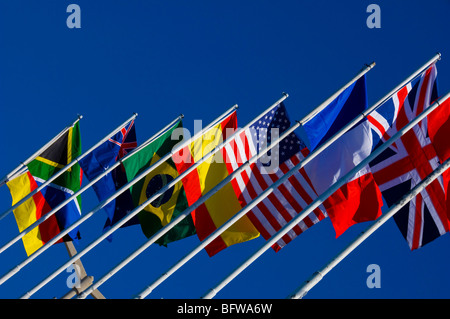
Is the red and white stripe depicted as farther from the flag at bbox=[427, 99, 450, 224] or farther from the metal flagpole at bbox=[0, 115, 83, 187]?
the metal flagpole at bbox=[0, 115, 83, 187]

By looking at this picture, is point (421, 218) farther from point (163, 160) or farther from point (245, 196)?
point (163, 160)

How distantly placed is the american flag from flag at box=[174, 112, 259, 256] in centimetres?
61

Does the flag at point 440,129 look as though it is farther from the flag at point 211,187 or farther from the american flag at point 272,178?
the flag at point 211,187

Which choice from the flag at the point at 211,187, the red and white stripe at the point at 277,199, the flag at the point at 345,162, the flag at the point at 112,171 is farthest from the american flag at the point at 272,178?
the flag at the point at 112,171

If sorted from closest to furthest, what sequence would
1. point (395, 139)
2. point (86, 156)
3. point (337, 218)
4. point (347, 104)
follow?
point (395, 139)
point (337, 218)
point (347, 104)
point (86, 156)

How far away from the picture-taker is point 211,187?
2302 cm

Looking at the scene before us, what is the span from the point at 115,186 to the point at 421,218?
1253 centimetres

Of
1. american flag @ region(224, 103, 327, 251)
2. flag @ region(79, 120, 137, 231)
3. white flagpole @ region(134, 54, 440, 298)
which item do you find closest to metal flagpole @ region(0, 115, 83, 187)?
flag @ region(79, 120, 137, 231)

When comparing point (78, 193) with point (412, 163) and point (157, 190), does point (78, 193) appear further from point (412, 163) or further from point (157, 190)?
point (412, 163)

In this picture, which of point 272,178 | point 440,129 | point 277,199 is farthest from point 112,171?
point 440,129

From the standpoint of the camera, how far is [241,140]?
22.2 m

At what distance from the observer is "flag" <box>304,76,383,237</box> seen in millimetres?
17672
